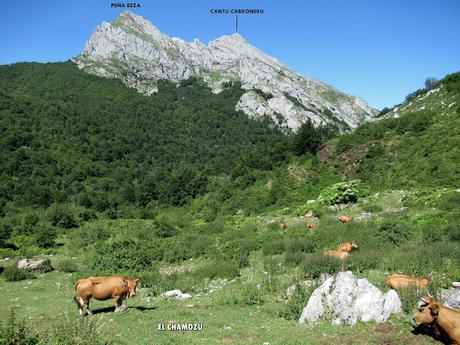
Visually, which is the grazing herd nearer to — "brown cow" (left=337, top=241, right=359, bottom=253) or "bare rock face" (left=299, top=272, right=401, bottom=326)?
"bare rock face" (left=299, top=272, right=401, bottom=326)

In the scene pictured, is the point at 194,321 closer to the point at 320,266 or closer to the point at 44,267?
the point at 320,266

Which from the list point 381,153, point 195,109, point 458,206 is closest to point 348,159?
point 381,153

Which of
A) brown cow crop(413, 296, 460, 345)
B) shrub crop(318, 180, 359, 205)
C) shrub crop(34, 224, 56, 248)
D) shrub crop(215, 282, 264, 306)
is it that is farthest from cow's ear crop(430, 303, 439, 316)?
shrub crop(34, 224, 56, 248)

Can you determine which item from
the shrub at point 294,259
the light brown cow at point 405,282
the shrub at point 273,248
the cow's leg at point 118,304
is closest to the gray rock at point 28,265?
the cow's leg at point 118,304

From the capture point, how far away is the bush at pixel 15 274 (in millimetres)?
18400

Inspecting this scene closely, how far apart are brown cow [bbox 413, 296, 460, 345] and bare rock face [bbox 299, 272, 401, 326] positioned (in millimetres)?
1102

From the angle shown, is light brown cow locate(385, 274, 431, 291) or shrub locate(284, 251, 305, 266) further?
shrub locate(284, 251, 305, 266)

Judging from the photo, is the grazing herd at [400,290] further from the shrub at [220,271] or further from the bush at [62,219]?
the bush at [62,219]

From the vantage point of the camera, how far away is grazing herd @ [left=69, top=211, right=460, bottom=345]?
24.5 feet

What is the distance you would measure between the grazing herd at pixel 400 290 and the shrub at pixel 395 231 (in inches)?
141

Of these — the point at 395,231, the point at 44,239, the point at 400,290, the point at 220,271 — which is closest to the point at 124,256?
the point at 220,271

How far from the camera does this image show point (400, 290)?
9.88 m

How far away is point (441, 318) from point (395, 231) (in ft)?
33.4

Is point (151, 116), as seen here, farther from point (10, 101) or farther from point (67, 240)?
point (67, 240)
